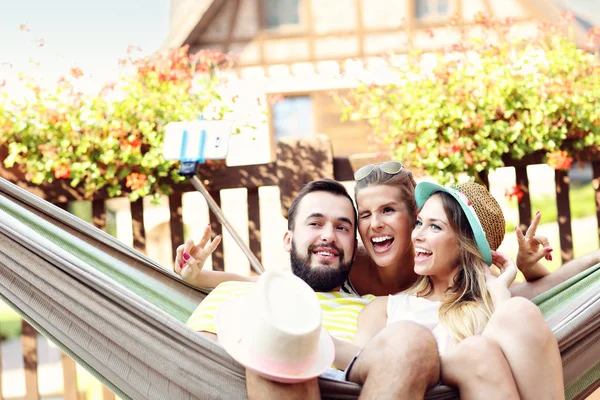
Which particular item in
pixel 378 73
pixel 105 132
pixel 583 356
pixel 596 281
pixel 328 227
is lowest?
pixel 583 356

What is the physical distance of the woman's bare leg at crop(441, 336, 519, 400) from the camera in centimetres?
134

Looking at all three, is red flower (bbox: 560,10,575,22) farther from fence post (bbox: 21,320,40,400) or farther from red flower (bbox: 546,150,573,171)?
fence post (bbox: 21,320,40,400)

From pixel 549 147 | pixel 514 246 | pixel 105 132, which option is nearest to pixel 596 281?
pixel 549 147

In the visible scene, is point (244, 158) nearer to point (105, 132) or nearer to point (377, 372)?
point (105, 132)

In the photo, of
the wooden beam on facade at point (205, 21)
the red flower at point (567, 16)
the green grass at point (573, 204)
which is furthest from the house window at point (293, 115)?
the red flower at point (567, 16)

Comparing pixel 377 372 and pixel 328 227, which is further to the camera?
pixel 328 227

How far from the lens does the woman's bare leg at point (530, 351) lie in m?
1.37

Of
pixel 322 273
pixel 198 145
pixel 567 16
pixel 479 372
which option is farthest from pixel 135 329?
pixel 567 16

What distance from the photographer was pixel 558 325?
58.1 inches

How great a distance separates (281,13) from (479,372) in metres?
7.18

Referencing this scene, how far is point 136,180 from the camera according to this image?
9.97 ft

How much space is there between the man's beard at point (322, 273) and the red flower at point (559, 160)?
1539 mm

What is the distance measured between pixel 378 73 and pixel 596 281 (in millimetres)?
5896

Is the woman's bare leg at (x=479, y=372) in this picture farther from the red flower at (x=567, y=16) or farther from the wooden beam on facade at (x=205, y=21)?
the wooden beam on facade at (x=205, y=21)
